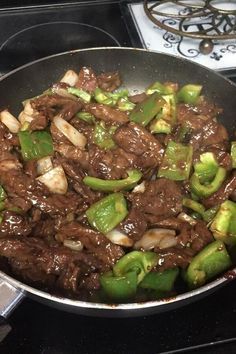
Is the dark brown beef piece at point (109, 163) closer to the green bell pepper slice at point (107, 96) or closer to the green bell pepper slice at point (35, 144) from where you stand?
the green bell pepper slice at point (35, 144)

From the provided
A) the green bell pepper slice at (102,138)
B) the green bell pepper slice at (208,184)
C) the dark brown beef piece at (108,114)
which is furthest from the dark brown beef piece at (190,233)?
the dark brown beef piece at (108,114)

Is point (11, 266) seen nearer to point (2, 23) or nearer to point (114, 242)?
point (114, 242)

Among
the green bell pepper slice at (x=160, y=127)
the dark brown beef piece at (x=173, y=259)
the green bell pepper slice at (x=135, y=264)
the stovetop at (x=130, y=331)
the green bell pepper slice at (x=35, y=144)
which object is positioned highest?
the green bell pepper slice at (x=35, y=144)

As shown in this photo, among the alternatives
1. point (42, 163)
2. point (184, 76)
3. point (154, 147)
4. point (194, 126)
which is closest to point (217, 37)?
point (184, 76)

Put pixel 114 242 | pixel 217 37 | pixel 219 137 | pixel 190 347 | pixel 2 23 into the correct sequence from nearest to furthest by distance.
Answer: pixel 190 347
pixel 114 242
pixel 219 137
pixel 217 37
pixel 2 23

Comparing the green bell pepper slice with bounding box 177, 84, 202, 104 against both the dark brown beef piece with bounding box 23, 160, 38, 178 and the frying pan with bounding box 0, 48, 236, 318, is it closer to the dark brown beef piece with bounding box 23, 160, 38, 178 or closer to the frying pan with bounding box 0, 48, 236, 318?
the frying pan with bounding box 0, 48, 236, 318

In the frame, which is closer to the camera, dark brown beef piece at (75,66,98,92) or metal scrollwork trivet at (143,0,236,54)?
dark brown beef piece at (75,66,98,92)

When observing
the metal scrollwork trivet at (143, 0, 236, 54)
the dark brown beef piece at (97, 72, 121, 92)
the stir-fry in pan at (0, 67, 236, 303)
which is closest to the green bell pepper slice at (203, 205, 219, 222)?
the stir-fry in pan at (0, 67, 236, 303)
